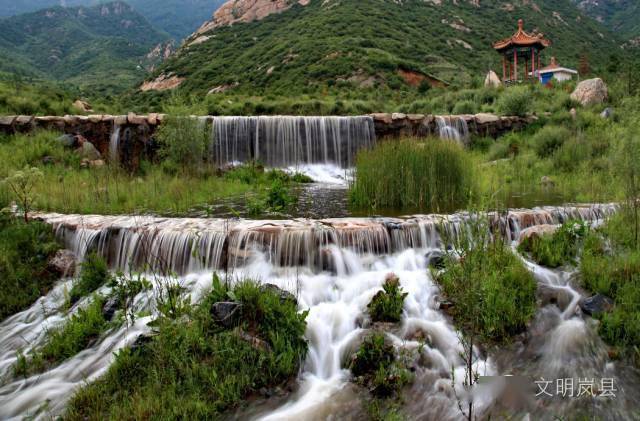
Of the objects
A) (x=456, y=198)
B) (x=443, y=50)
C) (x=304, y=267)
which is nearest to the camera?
(x=304, y=267)

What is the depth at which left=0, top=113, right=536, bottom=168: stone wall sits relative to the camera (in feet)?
39.2

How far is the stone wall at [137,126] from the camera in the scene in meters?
12.0

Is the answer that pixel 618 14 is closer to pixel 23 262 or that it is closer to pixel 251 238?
pixel 251 238

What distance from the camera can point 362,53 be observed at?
3136 centimetres

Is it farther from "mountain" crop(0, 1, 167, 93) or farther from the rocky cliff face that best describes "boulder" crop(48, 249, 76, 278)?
the rocky cliff face

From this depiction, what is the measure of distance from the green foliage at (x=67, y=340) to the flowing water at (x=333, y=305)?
11 cm

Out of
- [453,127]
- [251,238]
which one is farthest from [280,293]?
[453,127]

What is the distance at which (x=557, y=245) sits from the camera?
5012 millimetres

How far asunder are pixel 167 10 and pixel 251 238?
595 feet

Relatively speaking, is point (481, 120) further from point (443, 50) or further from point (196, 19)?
point (196, 19)

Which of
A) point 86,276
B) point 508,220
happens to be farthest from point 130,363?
point 508,220

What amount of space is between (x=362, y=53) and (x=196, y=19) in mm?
136795

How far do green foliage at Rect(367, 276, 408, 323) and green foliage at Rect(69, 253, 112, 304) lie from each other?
3.05 metres

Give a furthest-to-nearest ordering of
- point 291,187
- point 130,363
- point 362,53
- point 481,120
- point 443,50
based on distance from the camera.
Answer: point 443,50, point 362,53, point 481,120, point 291,187, point 130,363
